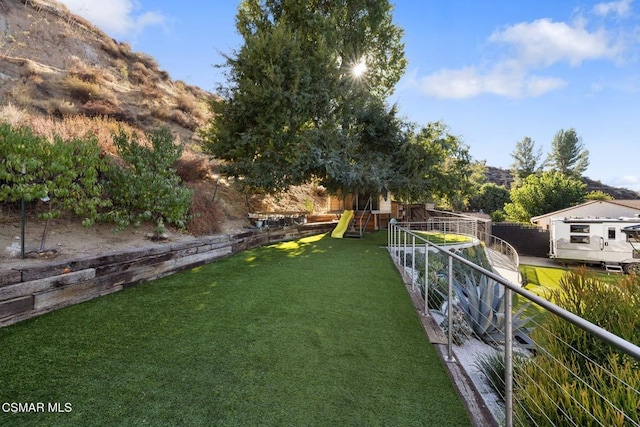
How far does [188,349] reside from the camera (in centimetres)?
256

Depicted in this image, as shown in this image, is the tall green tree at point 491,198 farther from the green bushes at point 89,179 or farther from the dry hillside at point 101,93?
the green bushes at point 89,179

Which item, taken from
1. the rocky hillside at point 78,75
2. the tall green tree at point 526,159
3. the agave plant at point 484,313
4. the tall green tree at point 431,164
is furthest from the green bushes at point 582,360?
the tall green tree at point 526,159

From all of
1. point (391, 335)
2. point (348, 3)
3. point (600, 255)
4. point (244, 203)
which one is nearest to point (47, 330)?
point (391, 335)

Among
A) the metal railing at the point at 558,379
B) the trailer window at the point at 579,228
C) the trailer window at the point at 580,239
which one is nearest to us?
the metal railing at the point at 558,379

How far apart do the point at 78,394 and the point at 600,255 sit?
2006 centimetres

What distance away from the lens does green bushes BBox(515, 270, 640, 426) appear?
1.65 meters

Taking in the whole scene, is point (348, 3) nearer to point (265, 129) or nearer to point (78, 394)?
point (265, 129)

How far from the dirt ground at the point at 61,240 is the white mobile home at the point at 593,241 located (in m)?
18.9

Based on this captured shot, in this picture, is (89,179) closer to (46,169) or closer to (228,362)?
(46,169)

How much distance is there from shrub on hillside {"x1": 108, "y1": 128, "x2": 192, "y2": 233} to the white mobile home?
18282 millimetres

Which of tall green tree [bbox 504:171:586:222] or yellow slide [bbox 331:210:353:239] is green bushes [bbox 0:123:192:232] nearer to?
yellow slide [bbox 331:210:353:239]

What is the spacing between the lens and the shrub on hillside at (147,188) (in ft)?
16.3

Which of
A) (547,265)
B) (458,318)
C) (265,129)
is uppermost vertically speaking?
(265,129)

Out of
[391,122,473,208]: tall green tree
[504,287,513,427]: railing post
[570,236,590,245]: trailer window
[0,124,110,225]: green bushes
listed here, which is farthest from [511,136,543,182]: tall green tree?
[0,124,110,225]: green bushes
